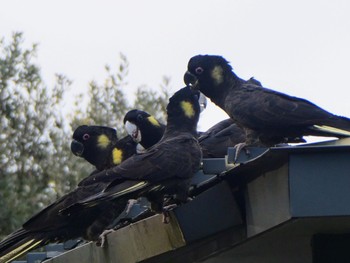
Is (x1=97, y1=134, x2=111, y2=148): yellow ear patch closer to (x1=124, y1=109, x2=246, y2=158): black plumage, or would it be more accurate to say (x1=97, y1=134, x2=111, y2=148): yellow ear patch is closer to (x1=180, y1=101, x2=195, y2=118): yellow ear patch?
(x1=124, y1=109, x2=246, y2=158): black plumage

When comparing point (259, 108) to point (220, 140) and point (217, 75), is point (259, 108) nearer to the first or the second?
point (220, 140)

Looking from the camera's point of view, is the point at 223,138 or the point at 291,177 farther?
the point at 223,138

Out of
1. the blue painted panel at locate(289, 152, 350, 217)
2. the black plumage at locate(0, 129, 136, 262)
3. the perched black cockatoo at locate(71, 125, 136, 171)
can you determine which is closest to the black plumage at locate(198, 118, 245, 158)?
the black plumage at locate(0, 129, 136, 262)

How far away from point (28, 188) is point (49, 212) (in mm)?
6489

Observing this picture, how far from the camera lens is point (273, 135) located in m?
6.55

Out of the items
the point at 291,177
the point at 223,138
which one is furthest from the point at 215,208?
the point at 223,138

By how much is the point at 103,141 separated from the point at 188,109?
187 cm

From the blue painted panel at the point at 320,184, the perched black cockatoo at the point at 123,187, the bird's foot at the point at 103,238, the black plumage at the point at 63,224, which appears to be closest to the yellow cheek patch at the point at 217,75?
the perched black cockatoo at the point at 123,187

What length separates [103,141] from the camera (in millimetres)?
8844

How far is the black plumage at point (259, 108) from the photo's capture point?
6.09 m

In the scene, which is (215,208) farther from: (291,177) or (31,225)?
(31,225)

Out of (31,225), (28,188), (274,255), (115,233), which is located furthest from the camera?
(28,188)

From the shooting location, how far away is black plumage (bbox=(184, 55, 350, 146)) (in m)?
6.09

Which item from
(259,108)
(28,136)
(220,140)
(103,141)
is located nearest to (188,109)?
(220,140)
